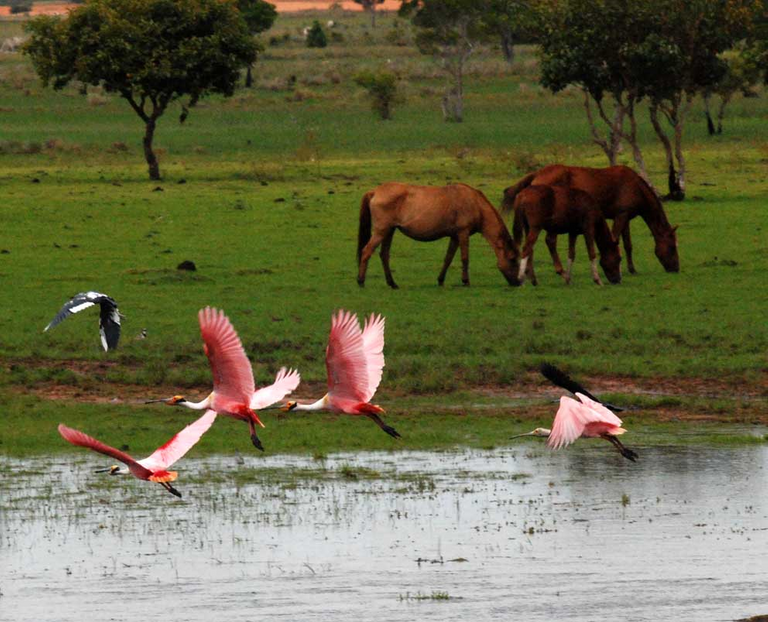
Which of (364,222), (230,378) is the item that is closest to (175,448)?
(230,378)

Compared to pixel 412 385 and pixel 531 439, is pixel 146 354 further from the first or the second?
pixel 531 439

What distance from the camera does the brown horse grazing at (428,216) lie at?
25.3m

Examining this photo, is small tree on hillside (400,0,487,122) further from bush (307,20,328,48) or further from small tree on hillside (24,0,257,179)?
bush (307,20,328,48)

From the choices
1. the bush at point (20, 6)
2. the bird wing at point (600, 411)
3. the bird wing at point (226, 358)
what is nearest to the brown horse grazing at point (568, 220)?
the bird wing at point (600, 411)

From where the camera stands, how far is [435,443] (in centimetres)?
1608

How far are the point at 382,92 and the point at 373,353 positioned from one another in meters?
53.1

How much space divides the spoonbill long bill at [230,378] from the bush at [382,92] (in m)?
52.6

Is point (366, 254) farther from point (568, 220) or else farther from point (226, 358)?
point (226, 358)

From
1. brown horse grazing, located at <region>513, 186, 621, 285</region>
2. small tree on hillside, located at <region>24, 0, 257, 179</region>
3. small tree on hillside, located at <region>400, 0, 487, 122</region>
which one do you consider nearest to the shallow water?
brown horse grazing, located at <region>513, 186, 621, 285</region>

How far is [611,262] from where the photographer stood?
24.8 metres

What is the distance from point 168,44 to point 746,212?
1722cm

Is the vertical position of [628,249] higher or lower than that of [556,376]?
lower

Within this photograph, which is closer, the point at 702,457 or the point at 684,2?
the point at 702,457

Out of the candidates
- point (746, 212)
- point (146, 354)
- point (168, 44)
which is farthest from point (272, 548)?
point (168, 44)
